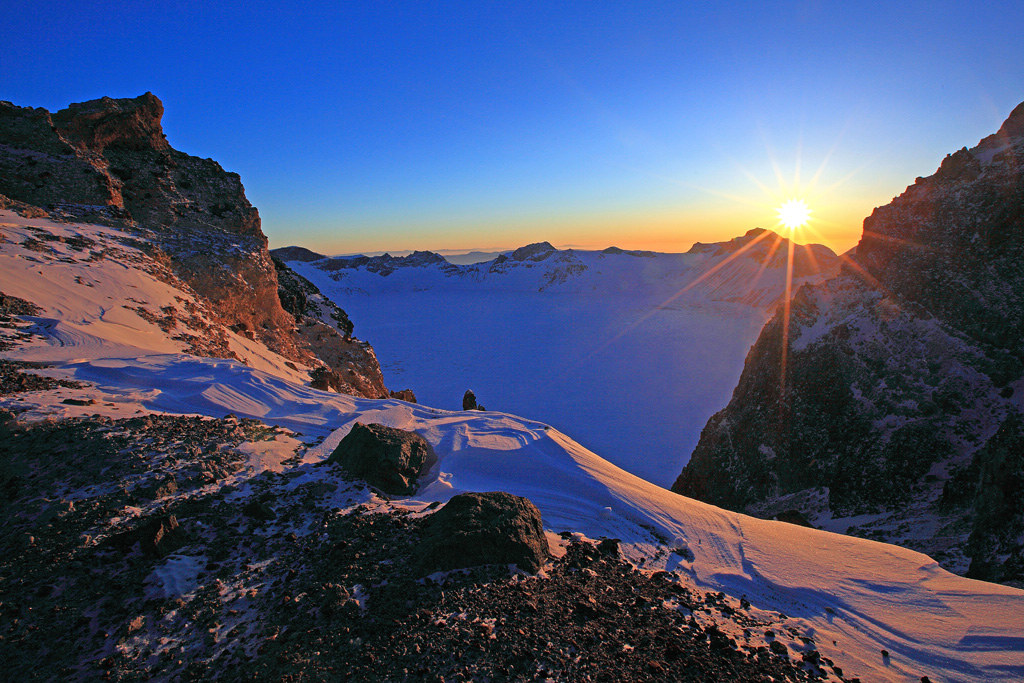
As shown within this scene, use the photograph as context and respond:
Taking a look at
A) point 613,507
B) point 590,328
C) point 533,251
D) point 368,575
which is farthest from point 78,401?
point 533,251

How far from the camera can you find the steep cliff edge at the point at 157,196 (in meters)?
13.8

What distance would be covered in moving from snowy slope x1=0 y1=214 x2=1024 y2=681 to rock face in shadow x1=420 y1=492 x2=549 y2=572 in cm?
75

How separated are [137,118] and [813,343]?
25.0 meters

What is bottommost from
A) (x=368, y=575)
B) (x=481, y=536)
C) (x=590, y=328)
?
(x=590, y=328)

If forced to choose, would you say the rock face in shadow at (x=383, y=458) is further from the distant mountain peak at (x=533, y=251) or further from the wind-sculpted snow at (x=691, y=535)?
the distant mountain peak at (x=533, y=251)

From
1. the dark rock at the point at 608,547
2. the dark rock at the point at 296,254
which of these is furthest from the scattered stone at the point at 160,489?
the dark rock at the point at 296,254

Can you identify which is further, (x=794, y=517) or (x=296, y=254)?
(x=296, y=254)

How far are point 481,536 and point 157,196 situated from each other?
20001 mm

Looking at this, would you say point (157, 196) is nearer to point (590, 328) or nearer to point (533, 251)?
point (590, 328)

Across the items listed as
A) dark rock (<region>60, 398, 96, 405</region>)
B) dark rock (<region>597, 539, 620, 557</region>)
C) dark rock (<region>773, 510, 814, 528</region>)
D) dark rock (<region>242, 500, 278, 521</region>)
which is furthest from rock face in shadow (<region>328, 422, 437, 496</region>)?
dark rock (<region>773, 510, 814, 528</region>)

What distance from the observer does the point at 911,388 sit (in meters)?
9.85

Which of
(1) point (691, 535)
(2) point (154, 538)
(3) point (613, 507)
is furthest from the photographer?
(3) point (613, 507)

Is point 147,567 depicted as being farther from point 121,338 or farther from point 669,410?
point 669,410

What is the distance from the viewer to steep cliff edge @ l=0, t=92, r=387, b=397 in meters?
13.8
